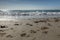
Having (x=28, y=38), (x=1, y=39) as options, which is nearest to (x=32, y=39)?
(x=28, y=38)

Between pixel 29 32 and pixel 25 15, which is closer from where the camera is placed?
pixel 29 32

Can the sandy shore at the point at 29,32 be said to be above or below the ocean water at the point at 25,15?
above

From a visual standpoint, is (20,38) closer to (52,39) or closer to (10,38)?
(10,38)

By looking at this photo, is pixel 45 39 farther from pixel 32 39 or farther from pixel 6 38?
pixel 6 38

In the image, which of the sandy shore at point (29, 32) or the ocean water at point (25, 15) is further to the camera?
the ocean water at point (25, 15)

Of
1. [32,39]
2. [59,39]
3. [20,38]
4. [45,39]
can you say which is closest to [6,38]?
[20,38]

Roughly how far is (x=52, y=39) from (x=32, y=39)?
829 mm

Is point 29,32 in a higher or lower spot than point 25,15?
higher

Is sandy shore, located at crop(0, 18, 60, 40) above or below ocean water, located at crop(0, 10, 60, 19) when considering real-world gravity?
above

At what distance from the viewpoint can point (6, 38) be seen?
6480mm

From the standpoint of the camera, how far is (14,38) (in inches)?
254

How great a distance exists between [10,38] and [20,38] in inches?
17.6

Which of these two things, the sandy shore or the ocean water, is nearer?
the sandy shore

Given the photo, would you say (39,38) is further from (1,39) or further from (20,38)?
(1,39)
